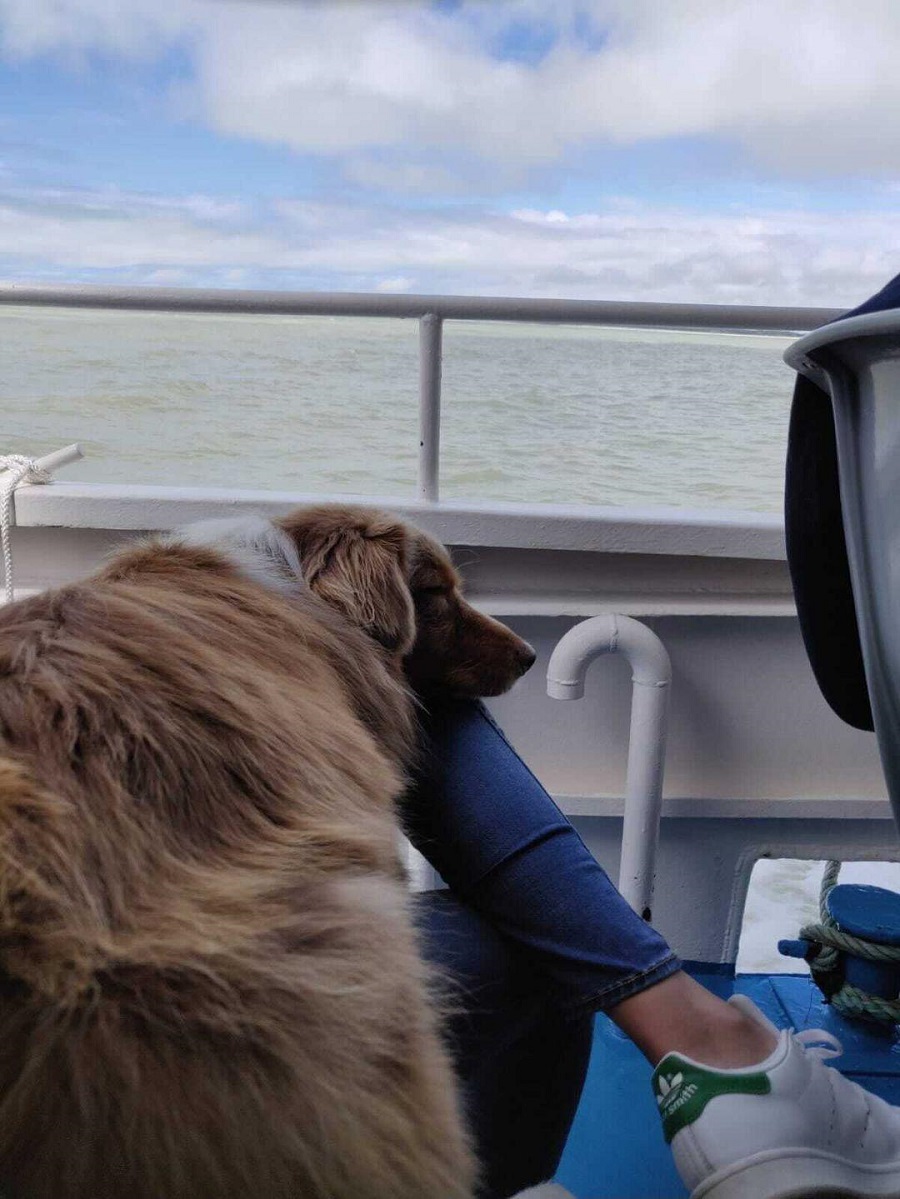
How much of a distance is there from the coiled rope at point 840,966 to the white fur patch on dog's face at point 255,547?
3.41 feet

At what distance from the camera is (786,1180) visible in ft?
2.57

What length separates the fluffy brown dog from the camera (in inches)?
19.0

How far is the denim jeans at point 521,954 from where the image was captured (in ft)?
2.70

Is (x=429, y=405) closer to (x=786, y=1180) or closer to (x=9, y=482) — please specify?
(x=9, y=482)

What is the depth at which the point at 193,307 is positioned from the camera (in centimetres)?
149

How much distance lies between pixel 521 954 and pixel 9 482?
118 cm

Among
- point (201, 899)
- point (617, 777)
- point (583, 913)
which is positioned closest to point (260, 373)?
point (617, 777)

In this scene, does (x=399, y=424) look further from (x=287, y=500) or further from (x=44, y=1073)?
(x=44, y=1073)

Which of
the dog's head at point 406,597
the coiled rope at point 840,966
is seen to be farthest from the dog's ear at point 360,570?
the coiled rope at point 840,966

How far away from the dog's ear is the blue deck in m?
0.71

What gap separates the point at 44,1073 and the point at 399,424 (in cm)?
139

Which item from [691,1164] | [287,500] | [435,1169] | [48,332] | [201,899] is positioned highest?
[48,332]

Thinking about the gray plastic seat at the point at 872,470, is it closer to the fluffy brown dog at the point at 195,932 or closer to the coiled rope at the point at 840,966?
the fluffy brown dog at the point at 195,932

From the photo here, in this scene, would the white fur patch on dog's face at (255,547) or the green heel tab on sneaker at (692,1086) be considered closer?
the green heel tab on sneaker at (692,1086)
